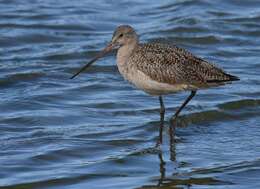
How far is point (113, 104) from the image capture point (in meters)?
12.1

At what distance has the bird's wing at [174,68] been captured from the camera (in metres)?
10.1

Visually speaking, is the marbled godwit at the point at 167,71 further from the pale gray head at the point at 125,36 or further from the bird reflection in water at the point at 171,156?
the bird reflection in water at the point at 171,156

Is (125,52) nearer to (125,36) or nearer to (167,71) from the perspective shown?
(125,36)

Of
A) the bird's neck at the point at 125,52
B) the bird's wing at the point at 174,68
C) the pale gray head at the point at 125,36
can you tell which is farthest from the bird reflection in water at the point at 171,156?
the pale gray head at the point at 125,36

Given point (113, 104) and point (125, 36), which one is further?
point (113, 104)

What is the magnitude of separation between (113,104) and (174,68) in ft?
7.01

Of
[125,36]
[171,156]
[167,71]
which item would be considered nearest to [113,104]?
[125,36]

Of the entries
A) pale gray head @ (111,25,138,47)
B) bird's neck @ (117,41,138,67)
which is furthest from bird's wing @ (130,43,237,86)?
pale gray head @ (111,25,138,47)

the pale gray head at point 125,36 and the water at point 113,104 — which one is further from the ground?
the pale gray head at point 125,36

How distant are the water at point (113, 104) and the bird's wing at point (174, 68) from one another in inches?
29.0

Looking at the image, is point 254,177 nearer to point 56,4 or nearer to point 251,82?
point 251,82

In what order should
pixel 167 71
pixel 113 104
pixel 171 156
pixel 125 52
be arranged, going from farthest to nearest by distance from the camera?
pixel 113 104
pixel 125 52
pixel 167 71
pixel 171 156

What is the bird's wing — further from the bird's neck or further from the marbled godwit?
the bird's neck

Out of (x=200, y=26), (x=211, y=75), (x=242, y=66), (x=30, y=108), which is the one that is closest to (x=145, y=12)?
(x=200, y=26)
